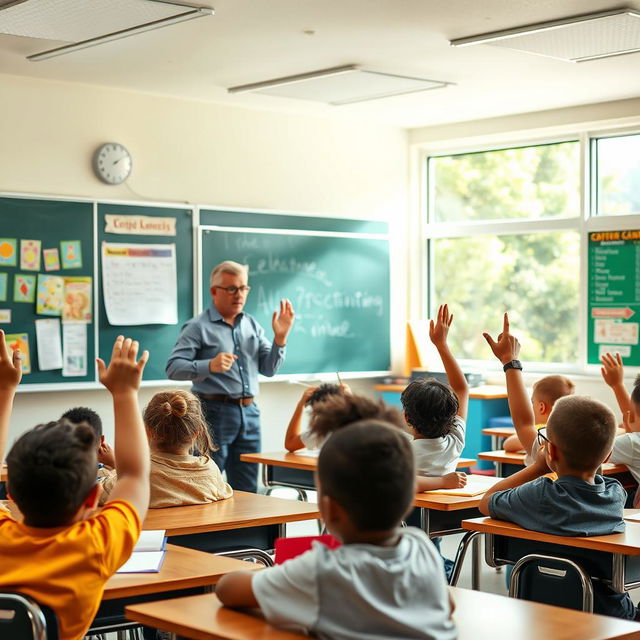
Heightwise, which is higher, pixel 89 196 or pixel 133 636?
pixel 89 196

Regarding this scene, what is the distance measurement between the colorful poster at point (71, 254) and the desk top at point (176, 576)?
3960 mm

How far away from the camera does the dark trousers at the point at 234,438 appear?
5.43 metres

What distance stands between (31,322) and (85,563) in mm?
4362

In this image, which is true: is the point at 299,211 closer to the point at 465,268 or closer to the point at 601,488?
the point at 465,268

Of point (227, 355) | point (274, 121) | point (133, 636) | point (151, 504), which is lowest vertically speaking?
point (133, 636)

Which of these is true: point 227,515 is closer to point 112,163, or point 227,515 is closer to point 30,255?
point 30,255

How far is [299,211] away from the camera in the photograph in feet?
24.7

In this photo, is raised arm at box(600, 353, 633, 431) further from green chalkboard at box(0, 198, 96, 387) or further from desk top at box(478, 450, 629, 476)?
green chalkboard at box(0, 198, 96, 387)

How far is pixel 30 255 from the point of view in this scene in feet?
20.4

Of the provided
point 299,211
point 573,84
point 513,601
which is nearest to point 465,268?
point 299,211

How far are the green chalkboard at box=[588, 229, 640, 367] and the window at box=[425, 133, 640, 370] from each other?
80 millimetres

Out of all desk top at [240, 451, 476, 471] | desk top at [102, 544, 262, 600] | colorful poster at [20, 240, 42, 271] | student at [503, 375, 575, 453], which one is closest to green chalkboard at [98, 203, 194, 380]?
colorful poster at [20, 240, 42, 271]

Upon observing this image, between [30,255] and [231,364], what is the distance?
163cm

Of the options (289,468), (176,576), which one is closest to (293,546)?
(176,576)
